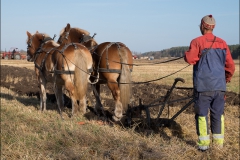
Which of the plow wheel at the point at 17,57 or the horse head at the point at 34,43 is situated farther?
the plow wheel at the point at 17,57

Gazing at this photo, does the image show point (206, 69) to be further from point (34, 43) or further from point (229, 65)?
point (34, 43)

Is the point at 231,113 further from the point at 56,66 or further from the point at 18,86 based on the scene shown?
the point at 18,86

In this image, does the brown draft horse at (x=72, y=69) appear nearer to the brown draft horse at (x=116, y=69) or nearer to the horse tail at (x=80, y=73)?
the horse tail at (x=80, y=73)

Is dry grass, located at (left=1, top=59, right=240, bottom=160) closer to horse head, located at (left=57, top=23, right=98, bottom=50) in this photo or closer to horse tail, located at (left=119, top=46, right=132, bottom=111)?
horse tail, located at (left=119, top=46, right=132, bottom=111)

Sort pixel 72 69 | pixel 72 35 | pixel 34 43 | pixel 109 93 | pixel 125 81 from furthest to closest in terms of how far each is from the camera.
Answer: pixel 109 93 < pixel 34 43 < pixel 72 35 < pixel 72 69 < pixel 125 81

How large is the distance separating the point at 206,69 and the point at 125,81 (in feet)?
11.4

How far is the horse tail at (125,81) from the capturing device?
25.9 feet

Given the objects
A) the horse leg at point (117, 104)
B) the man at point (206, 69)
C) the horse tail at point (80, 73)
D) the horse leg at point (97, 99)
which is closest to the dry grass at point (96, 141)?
the man at point (206, 69)

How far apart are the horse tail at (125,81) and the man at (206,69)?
3.08 meters

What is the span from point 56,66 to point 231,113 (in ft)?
16.9

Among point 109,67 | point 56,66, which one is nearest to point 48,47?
point 56,66

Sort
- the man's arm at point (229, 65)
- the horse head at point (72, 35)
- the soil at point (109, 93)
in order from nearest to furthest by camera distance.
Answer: the man's arm at point (229, 65) → the horse head at point (72, 35) → the soil at point (109, 93)

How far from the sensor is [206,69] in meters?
4.71

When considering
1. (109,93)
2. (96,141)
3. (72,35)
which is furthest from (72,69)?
(109,93)
